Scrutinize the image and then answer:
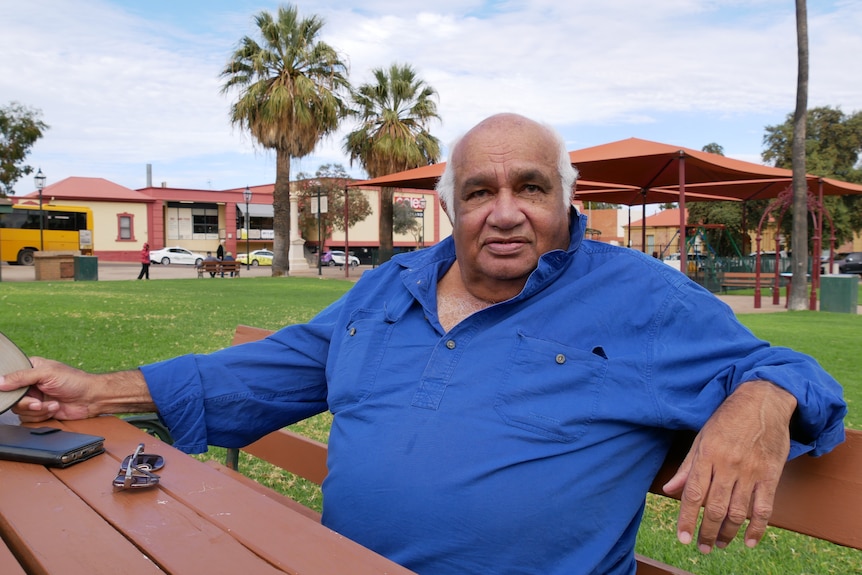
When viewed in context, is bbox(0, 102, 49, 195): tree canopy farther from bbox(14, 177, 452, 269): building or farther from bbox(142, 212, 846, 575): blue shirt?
bbox(142, 212, 846, 575): blue shirt

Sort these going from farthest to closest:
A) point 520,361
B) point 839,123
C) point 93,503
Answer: point 839,123 → point 520,361 → point 93,503

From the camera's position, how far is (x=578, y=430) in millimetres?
1609


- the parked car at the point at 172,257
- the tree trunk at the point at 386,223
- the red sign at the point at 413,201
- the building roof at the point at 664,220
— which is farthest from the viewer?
the building roof at the point at 664,220

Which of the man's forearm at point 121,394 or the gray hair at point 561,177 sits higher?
the gray hair at point 561,177

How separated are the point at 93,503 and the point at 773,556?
2542 millimetres

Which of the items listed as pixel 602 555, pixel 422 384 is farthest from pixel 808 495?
pixel 422 384

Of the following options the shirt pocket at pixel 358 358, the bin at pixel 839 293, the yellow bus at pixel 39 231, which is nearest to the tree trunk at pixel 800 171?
the bin at pixel 839 293

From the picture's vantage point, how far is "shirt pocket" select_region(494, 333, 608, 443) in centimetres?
162

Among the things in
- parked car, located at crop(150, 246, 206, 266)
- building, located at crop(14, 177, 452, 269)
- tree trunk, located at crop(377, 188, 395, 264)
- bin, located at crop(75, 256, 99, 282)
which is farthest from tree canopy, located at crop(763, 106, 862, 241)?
parked car, located at crop(150, 246, 206, 266)

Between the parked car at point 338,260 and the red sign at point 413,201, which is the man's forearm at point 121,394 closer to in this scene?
the parked car at point 338,260

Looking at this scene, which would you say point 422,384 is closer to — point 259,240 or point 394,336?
point 394,336

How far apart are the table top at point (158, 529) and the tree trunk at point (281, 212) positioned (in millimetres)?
24164

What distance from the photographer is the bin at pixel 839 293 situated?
45.6ft

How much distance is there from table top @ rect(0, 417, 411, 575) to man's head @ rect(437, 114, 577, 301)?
0.89 metres
